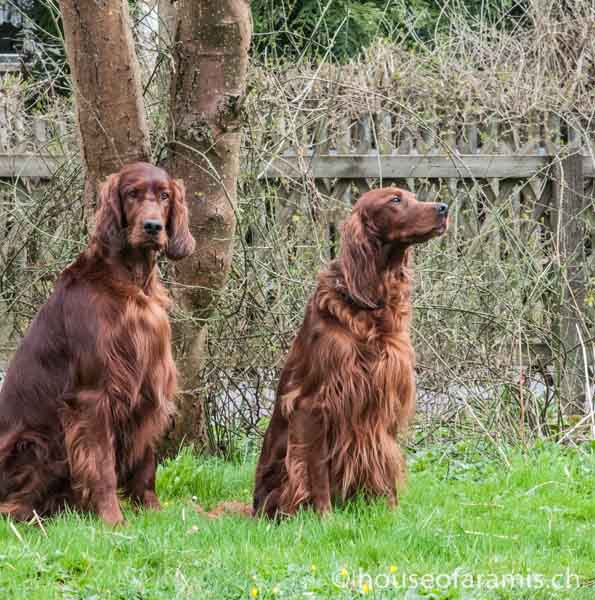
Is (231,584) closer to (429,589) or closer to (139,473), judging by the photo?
(429,589)

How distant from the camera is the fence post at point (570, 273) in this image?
6.86m

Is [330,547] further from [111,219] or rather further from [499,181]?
[499,181]

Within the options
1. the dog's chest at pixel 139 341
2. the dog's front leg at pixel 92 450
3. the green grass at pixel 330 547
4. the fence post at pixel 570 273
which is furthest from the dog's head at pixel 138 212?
the fence post at pixel 570 273

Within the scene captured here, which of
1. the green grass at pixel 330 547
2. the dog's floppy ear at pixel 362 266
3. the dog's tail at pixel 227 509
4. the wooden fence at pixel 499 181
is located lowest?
the dog's tail at pixel 227 509

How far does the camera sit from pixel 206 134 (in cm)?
576

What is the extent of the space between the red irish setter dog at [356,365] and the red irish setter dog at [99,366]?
0.68 meters

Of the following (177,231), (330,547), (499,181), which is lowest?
(330,547)

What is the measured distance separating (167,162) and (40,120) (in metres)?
1.60

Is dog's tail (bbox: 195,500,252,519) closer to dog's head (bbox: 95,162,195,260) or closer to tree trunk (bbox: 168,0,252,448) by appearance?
tree trunk (bbox: 168,0,252,448)

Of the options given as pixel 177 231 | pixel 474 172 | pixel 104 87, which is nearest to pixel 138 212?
pixel 177 231

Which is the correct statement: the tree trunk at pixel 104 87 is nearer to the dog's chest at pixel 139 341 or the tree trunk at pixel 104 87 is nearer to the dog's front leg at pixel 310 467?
the dog's chest at pixel 139 341

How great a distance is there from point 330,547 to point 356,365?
907 mm

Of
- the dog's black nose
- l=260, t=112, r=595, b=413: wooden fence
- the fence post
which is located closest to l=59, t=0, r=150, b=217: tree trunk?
the dog's black nose

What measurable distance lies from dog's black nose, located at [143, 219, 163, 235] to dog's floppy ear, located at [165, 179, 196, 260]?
6.7 inches
